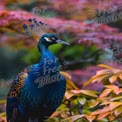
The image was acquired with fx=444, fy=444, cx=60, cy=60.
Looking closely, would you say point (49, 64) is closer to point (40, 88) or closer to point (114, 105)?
point (40, 88)

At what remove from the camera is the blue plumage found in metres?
2.92

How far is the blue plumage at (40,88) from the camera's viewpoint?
292 centimetres

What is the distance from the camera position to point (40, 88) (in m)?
2.95

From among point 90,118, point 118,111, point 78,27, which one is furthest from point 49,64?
point 78,27

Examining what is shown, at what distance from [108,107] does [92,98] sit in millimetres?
299

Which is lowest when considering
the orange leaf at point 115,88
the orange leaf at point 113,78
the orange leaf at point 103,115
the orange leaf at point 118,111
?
the orange leaf at point 103,115

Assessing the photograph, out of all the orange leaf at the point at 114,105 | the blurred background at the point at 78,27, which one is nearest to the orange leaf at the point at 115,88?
the orange leaf at the point at 114,105

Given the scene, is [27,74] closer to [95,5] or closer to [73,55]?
[95,5]

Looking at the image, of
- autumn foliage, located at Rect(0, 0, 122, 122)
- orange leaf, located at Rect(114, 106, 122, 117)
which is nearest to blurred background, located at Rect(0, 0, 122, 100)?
autumn foliage, located at Rect(0, 0, 122, 122)

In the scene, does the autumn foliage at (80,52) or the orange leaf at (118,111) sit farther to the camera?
the autumn foliage at (80,52)

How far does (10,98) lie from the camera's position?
3088 millimetres

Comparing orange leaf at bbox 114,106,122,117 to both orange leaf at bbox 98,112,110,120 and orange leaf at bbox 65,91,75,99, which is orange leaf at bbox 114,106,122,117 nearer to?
orange leaf at bbox 98,112,110,120

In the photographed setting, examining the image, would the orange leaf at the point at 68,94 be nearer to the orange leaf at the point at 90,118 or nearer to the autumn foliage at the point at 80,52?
the autumn foliage at the point at 80,52

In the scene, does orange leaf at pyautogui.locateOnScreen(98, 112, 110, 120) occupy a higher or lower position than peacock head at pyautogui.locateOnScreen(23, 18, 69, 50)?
lower
